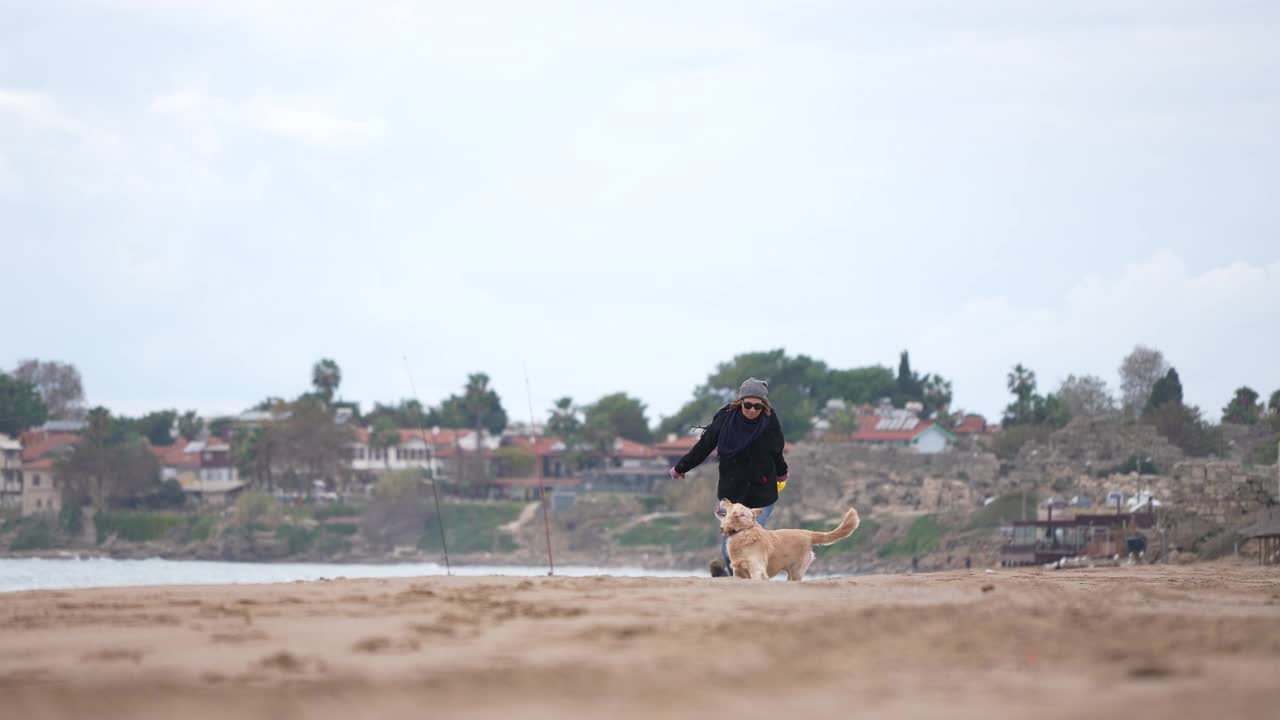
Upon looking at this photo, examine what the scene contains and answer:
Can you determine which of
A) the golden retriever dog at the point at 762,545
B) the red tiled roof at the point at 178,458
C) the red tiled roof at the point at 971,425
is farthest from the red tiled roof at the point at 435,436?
the golden retriever dog at the point at 762,545

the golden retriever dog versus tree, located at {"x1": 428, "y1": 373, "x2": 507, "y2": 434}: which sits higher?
tree, located at {"x1": 428, "y1": 373, "x2": 507, "y2": 434}

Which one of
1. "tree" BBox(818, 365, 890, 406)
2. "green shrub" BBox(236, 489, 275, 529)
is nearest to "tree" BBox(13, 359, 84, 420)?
"green shrub" BBox(236, 489, 275, 529)

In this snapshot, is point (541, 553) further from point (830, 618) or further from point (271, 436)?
point (830, 618)

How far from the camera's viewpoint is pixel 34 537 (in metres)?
103

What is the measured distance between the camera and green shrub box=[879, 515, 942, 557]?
88.8 m

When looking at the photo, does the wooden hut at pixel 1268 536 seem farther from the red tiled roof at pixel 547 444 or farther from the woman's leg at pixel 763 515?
the red tiled roof at pixel 547 444

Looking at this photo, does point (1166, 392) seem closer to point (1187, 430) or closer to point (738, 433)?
point (1187, 430)

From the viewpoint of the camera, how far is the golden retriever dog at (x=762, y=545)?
9617 millimetres

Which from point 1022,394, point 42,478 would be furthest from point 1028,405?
point 42,478

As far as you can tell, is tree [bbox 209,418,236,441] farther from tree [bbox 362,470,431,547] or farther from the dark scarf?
the dark scarf

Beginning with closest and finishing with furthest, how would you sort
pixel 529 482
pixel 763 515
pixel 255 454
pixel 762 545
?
pixel 762 545, pixel 763 515, pixel 255 454, pixel 529 482

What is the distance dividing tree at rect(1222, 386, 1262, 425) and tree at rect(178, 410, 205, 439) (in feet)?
252

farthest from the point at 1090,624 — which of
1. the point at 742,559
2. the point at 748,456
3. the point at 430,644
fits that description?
the point at 748,456

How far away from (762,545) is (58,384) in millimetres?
135984
